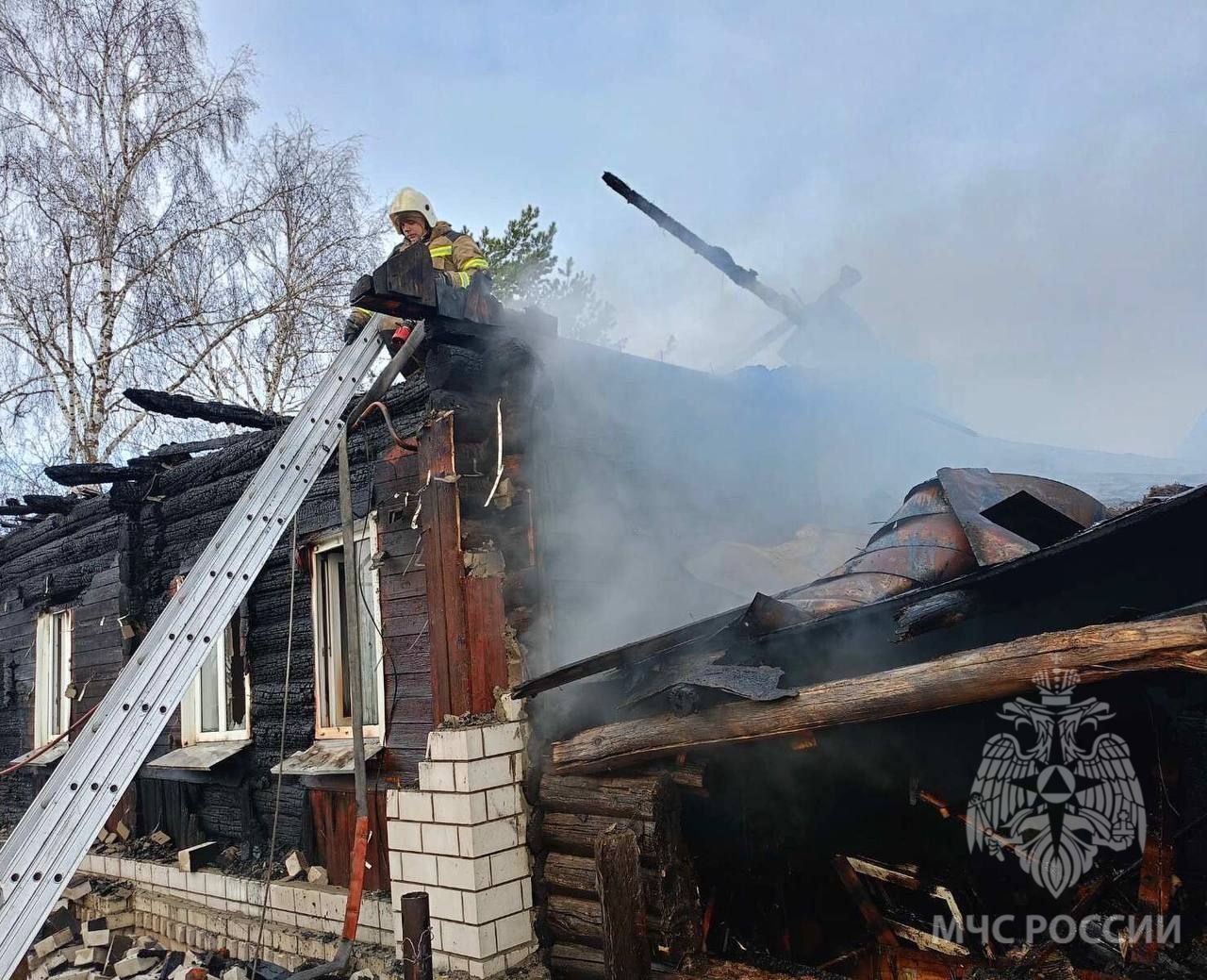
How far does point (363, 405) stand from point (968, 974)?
499 cm

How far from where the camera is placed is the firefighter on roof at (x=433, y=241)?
6164mm

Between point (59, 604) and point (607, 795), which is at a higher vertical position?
point (59, 604)

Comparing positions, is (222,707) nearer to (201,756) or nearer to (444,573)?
(201,756)

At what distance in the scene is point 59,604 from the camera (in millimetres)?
11117

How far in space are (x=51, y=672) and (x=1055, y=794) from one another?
12037mm

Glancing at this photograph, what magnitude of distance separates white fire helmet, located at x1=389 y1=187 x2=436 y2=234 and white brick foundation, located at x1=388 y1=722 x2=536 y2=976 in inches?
151

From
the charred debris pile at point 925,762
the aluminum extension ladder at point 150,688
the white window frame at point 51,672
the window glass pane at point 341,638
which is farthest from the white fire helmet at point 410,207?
the white window frame at point 51,672

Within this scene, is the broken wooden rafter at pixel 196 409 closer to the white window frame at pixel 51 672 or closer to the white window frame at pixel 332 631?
the white window frame at pixel 332 631

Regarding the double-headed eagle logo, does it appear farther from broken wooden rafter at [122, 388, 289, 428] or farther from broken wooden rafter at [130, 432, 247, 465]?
broken wooden rafter at [130, 432, 247, 465]

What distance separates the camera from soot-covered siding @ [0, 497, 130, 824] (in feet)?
32.3

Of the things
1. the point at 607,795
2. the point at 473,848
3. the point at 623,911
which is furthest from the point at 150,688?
the point at 623,911

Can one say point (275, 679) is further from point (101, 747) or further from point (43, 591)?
point (43, 591)

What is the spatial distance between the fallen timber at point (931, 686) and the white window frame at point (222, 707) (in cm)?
461

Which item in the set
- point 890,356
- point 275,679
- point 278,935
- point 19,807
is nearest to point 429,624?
point 275,679
